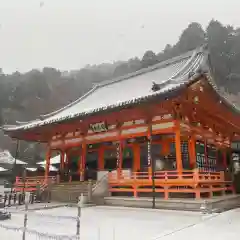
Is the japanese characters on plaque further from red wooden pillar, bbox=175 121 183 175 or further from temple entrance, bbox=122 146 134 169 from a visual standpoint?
red wooden pillar, bbox=175 121 183 175

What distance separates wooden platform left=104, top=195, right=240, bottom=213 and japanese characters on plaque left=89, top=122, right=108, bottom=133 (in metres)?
3.92

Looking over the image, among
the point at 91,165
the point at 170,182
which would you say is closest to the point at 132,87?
the point at 91,165

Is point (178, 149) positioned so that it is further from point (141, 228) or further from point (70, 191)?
point (70, 191)

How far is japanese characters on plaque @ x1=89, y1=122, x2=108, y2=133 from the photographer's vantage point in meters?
15.7

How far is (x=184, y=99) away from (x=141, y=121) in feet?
9.87

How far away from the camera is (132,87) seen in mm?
19750

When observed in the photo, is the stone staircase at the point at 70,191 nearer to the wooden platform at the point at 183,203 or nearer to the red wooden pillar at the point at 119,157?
the wooden platform at the point at 183,203

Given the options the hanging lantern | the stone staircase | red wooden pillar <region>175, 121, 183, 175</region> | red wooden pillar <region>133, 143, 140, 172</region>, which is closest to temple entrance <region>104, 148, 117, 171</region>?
red wooden pillar <region>133, 143, 140, 172</region>

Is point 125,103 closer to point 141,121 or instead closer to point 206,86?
point 141,121

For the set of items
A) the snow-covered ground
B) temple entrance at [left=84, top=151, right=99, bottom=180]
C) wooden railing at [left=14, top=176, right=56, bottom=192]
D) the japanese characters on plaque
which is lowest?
the snow-covered ground

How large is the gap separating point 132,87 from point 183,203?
33.8ft

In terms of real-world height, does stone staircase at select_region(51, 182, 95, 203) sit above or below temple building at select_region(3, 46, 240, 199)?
below

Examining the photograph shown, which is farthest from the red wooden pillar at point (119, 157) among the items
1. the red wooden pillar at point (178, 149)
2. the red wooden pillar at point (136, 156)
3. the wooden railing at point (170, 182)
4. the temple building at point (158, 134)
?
the red wooden pillar at point (178, 149)

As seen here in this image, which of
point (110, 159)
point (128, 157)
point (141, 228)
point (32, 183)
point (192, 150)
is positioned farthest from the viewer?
point (32, 183)
